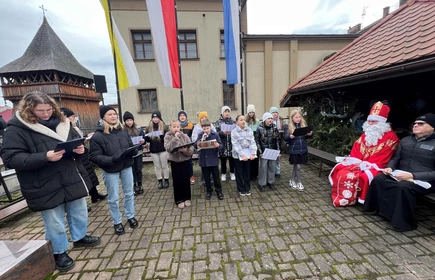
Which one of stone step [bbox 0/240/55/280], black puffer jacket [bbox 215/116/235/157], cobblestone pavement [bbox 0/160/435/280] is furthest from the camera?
black puffer jacket [bbox 215/116/235/157]

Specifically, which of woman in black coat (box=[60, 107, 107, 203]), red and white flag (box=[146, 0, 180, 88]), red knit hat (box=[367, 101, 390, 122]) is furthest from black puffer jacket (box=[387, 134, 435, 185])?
red and white flag (box=[146, 0, 180, 88])

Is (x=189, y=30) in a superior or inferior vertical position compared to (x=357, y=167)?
superior

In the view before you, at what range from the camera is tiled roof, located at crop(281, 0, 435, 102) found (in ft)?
10.2

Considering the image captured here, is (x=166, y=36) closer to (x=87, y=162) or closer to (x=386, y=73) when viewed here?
(x=87, y=162)

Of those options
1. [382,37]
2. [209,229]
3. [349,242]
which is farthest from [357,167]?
[382,37]

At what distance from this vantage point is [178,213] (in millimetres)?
3613

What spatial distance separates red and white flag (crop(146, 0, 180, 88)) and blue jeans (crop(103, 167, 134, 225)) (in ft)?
13.3

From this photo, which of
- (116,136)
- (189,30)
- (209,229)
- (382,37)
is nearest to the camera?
(116,136)

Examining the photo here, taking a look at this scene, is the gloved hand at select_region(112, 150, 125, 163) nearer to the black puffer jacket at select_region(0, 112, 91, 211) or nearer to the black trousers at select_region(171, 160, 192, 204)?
the black puffer jacket at select_region(0, 112, 91, 211)

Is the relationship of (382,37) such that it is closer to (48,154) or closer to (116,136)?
(116,136)

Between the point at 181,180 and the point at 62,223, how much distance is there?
1877mm

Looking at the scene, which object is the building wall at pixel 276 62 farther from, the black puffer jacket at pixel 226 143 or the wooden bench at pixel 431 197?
the wooden bench at pixel 431 197

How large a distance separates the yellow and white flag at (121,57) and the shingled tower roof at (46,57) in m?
19.1

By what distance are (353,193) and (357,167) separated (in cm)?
49
